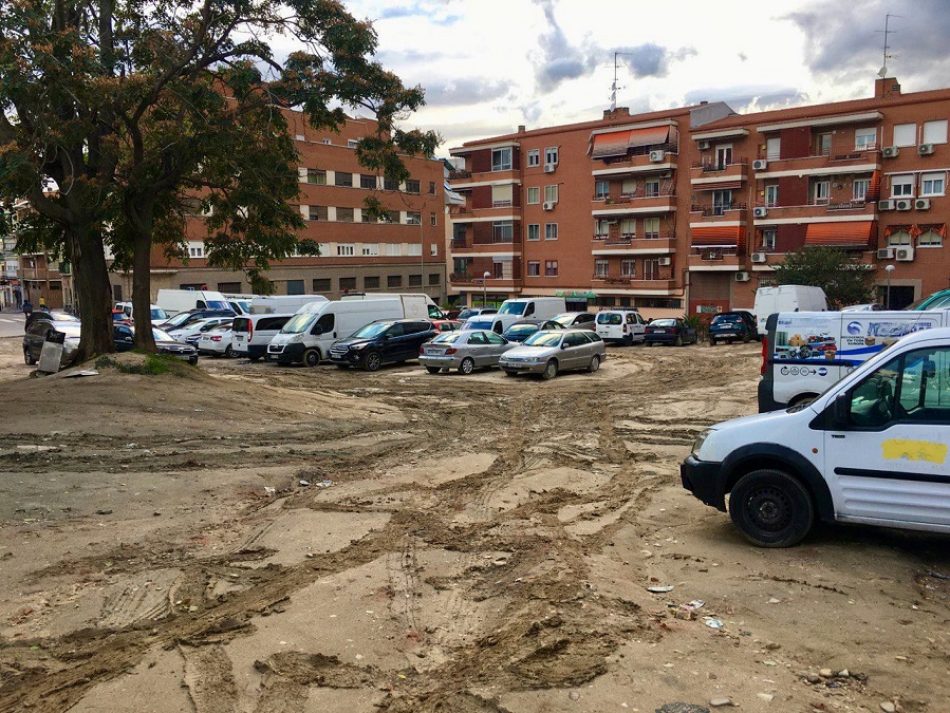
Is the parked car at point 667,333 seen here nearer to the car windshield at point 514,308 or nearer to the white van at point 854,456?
the car windshield at point 514,308

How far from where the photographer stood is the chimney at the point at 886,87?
151 feet

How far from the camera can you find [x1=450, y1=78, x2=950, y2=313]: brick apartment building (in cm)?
4344

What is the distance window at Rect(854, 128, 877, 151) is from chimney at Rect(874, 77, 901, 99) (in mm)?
3260

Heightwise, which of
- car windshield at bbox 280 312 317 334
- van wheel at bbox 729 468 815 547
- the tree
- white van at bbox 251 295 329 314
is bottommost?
van wheel at bbox 729 468 815 547

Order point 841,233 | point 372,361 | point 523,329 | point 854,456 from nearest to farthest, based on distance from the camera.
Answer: point 854,456 < point 372,361 < point 523,329 < point 841,233

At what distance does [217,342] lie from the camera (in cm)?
3067

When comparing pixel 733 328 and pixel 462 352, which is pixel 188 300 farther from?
pixel 733 328

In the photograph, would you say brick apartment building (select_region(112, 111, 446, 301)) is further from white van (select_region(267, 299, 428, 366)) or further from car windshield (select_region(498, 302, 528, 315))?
white van (select_region(267, 299, 428, 366))

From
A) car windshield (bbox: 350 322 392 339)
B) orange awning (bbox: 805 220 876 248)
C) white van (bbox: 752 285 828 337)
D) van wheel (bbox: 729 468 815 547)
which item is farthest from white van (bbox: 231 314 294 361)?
orange awning (bbox: 805 220 876 248)

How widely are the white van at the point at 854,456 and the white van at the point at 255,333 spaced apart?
2333 centimetres

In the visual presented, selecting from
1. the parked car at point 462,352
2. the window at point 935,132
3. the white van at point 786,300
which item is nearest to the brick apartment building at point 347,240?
the white van at point 786,300

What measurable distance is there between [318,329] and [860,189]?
3357 cm

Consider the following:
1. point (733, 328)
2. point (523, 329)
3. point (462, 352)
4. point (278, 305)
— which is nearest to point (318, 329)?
point (462, 352)

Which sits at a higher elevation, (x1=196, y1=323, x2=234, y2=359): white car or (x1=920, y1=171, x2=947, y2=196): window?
(x1=920, y1=171, x2=947, y2=196): window
